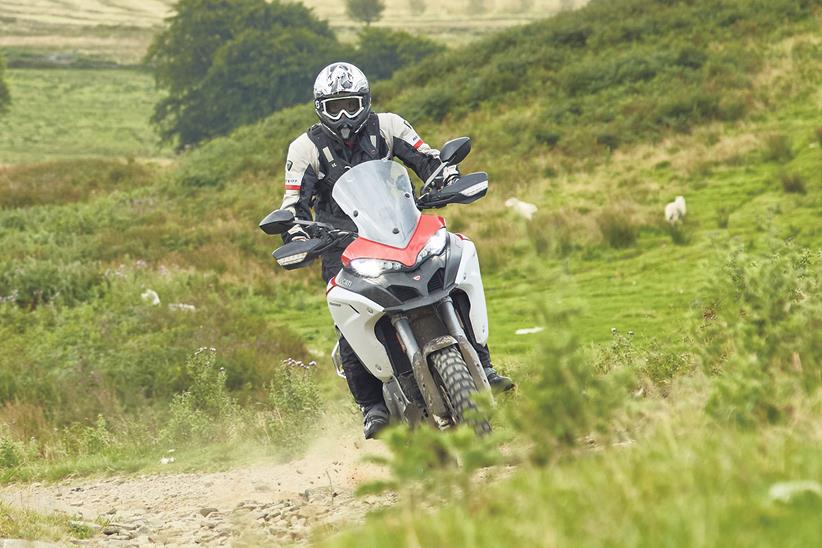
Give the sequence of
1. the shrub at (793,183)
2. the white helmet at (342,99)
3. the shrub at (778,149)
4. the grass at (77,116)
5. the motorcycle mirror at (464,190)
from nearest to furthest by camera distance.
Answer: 1. the motorcycle mirror at (464,190)
2. the white helmet at (342,99)
3. the shrub at (793,183)
4. the shrub at (778,149)
5. the grass at (77,116)

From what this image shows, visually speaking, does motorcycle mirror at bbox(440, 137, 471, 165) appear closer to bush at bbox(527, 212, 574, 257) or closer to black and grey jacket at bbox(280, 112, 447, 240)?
black and grey jacket at bbox(280, 112, 447, 240)

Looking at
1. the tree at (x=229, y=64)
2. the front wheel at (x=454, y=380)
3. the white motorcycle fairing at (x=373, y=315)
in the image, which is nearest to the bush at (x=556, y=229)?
the white motorcycle fairing at (x=373, y=315)

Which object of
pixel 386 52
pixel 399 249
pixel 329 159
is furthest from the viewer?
pixel 386 52

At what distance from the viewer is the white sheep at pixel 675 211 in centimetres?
1662

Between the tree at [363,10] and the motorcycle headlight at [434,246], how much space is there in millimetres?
103098

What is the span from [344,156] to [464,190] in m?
0.96

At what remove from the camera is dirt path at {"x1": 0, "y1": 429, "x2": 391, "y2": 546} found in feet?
20.6

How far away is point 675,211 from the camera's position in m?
16.7

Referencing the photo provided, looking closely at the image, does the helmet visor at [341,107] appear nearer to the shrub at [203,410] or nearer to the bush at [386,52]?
the shrub at [203,410]

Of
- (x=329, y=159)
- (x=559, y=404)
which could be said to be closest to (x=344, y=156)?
(x=329, y=159)

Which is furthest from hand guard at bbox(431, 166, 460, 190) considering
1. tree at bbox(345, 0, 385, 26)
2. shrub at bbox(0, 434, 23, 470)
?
tree at bbox(345, 0, 385, 26)

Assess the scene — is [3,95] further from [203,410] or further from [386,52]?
[203,410]

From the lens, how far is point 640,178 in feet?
66.8

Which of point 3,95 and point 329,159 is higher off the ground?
point 329,159
